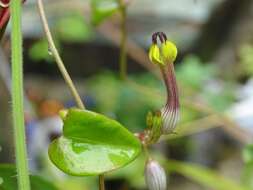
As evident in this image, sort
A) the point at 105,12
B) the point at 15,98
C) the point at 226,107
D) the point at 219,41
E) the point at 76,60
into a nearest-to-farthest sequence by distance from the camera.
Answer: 1. the point at 15,98
2. the point at 105,12
3. the point at 226,107
4. the point at 219,41
5. the point at 76,60

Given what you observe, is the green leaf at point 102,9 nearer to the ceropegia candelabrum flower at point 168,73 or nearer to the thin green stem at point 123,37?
the thin green stem at point 123,37

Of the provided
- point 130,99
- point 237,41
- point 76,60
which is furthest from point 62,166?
point 76,60

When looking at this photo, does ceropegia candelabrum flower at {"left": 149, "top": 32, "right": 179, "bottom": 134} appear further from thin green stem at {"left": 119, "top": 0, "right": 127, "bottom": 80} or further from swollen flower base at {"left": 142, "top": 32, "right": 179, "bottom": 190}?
thin green stem at {"left": 119, "top": 0, "right": 127, "bottom": 80}

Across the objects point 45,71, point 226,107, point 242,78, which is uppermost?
point 45,71

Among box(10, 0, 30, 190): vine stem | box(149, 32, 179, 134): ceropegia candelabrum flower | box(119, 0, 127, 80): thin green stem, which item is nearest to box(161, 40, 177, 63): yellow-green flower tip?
box(149, 32, 179, 134): ceropegia candelabrum flower

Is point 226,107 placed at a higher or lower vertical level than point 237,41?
lower

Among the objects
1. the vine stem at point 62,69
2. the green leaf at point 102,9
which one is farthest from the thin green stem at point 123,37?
the vine stem at point 62,69

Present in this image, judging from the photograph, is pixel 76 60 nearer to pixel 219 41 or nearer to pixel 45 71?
pixel 45 71
